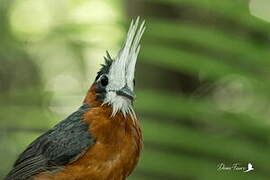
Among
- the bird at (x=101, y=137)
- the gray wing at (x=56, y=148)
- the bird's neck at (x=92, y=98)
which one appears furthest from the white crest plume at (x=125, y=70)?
the gray wing at (x=56, y=148)

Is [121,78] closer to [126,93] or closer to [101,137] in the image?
[126,93]

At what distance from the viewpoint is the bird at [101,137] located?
3.35 m

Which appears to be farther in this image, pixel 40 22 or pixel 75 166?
pixel 40 22

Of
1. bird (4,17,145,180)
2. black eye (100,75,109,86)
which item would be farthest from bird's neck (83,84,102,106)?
black eye (100,75,109,86)

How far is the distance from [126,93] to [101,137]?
35cm

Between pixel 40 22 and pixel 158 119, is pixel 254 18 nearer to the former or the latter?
pixel 158 119

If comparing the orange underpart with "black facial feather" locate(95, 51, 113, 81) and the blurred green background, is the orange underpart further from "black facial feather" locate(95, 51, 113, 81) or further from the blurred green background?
"black facial feather" locate(95, 51, 113, 81)

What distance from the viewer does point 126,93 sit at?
3326mm

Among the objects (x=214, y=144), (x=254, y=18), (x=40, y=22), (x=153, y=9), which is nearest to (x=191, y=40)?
(x=254, y=18)

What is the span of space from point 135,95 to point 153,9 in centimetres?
235

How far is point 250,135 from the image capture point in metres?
3.33

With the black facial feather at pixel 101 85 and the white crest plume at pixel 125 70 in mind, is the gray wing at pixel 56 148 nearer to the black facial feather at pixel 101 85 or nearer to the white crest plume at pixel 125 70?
the black facial feather at pixel 101 85

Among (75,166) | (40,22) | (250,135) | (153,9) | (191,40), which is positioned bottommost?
(75,166)

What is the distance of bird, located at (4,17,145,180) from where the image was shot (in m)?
3.35
